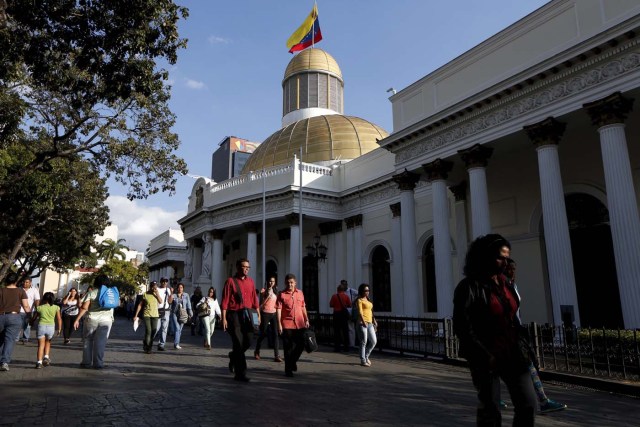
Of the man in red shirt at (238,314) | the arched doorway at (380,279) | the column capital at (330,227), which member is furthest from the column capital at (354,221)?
the man in red shirt at (238,314)

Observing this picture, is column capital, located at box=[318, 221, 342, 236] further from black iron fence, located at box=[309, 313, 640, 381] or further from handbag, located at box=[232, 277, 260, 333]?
handbag, located at box=[232, 277, 260, 333]

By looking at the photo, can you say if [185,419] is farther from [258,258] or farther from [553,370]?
[258,258]

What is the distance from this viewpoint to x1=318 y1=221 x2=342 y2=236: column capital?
88.8ft

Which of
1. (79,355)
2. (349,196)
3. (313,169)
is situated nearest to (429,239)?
(349,196)

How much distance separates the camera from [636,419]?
17.2 ft

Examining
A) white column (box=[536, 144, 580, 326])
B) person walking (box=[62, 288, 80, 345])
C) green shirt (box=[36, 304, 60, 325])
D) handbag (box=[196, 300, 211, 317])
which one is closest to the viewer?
green shirt (box=[36, 304, 60, 325])

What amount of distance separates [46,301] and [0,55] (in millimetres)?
4932

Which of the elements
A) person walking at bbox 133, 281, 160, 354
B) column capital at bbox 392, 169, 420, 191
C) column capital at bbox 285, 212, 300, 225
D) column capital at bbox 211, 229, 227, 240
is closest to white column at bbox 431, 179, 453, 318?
column capital at bbox 392, 169, 420, 191

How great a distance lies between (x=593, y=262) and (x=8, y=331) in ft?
53.0

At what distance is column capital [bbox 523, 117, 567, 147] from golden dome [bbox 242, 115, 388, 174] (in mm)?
17598

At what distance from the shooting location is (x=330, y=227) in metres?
27.5

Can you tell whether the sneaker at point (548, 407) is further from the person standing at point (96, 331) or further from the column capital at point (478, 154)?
the column capital at point (478, 154)

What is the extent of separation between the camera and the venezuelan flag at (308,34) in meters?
32.7

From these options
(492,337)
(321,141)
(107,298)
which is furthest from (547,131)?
(321,141)
